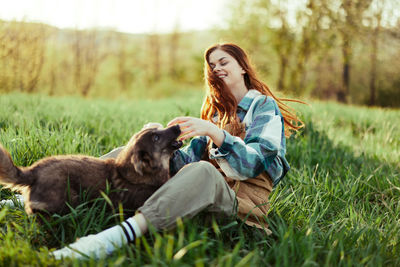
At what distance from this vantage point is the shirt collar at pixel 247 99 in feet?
9.54

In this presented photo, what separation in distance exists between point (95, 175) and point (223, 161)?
3.10 ft

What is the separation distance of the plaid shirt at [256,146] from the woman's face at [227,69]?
0.25 metres

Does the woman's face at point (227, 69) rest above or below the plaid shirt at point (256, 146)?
above

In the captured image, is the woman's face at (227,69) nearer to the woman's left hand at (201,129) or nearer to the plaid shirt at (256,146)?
the plaid shirt at (256,146)

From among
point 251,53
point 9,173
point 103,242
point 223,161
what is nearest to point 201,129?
point 223,161

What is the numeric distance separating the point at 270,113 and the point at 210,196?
36.8 inches

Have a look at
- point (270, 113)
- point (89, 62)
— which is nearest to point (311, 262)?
point (270, 113)

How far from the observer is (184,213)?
2.11 m

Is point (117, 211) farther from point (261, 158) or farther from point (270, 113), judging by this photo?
point (270, 113)

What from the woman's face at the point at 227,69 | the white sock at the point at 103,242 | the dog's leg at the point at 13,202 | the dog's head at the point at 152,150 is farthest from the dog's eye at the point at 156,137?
the dog's leg at the point at 13,202

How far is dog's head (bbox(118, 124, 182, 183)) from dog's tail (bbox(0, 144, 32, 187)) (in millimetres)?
654

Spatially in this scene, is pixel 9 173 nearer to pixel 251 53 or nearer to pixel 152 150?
pixel 152 150

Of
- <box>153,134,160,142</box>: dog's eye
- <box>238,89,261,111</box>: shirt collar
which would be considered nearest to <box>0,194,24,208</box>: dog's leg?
<box>153,134,160,142</box>: dog's eye

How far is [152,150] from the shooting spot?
2.41m
